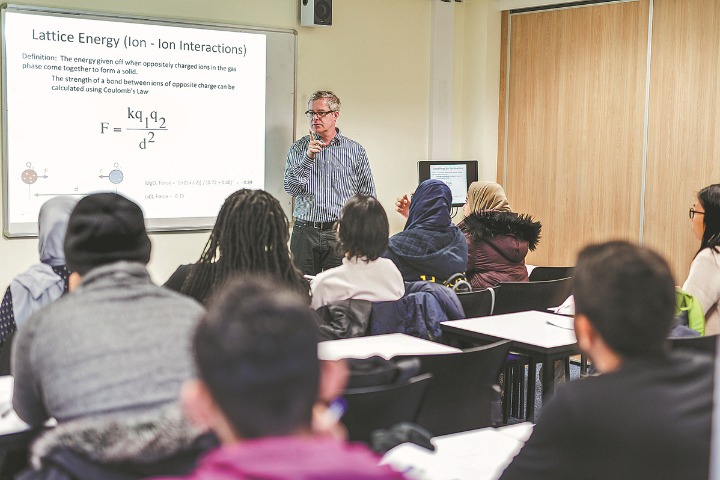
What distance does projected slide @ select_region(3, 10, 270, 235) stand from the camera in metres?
5.23

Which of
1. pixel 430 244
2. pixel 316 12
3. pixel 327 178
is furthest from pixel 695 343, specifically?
pixel 316 12

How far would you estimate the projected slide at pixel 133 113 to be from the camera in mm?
5227

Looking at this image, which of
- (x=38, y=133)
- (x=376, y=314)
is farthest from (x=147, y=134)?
Answer: (x=376, y=314)

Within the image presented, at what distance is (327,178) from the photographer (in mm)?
6047

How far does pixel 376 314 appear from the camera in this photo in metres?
3.65

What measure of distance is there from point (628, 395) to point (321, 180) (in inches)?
182

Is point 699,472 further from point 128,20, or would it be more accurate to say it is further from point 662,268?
point 128,20

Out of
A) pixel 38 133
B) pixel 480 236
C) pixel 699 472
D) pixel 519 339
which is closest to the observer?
pixel 699 472

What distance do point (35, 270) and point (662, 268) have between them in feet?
7.50

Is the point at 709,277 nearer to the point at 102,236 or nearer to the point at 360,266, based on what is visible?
the point at 360,266

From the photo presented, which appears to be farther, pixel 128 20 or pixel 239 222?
pixel 128 20

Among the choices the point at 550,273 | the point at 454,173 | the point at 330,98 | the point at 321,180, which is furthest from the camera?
the point at 454,173

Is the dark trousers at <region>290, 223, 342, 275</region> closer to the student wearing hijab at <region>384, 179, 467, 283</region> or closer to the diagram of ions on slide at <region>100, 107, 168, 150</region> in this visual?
the diagram of ions on slide at <region>100, 107, 168, 150</region>

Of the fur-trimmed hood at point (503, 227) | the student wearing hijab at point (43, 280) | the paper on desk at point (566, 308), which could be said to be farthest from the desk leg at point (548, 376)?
the student wearing hijab at point (43, 280)
